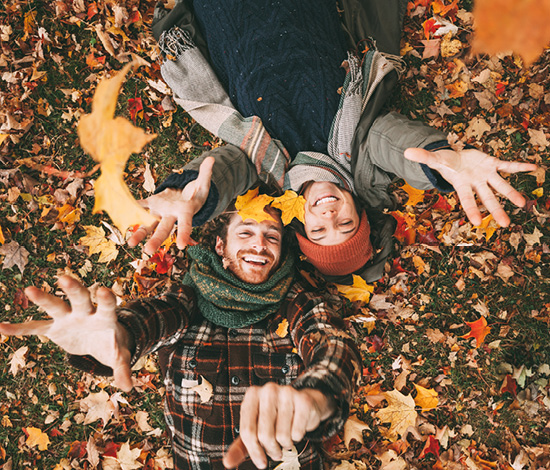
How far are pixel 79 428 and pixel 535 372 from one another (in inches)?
160

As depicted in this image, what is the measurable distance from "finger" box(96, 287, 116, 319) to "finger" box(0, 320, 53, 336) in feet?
0.78

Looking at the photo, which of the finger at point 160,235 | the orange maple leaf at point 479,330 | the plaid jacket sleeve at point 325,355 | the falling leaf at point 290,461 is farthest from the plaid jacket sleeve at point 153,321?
the orange maple leaf at point 479,330

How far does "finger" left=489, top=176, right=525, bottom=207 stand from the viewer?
182 cm

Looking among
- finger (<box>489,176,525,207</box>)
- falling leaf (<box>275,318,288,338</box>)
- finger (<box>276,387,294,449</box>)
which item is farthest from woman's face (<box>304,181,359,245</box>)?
finger (<box>276,387,294,449</box>)

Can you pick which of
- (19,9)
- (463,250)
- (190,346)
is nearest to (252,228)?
(190,346)

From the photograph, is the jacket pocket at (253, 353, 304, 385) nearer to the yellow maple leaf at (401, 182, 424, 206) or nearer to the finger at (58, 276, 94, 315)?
the finger at (58, 276, 94, 315)

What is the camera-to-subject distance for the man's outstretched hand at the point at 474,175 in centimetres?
183

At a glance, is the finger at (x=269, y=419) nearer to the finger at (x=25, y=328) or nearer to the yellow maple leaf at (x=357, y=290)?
the finger at (x=25, y=328)

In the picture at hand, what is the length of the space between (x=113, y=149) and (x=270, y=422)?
4.79 feet

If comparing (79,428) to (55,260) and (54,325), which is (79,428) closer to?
(55,260)

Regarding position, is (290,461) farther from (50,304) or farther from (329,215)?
(50,304)

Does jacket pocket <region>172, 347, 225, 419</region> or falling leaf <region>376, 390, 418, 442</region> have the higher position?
jacket pocket <region>172, 347, 225, 419</region>

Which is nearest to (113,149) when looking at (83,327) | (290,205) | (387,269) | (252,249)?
(83,327)

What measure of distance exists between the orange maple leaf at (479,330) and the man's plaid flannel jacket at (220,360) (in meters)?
Result: 1.37
